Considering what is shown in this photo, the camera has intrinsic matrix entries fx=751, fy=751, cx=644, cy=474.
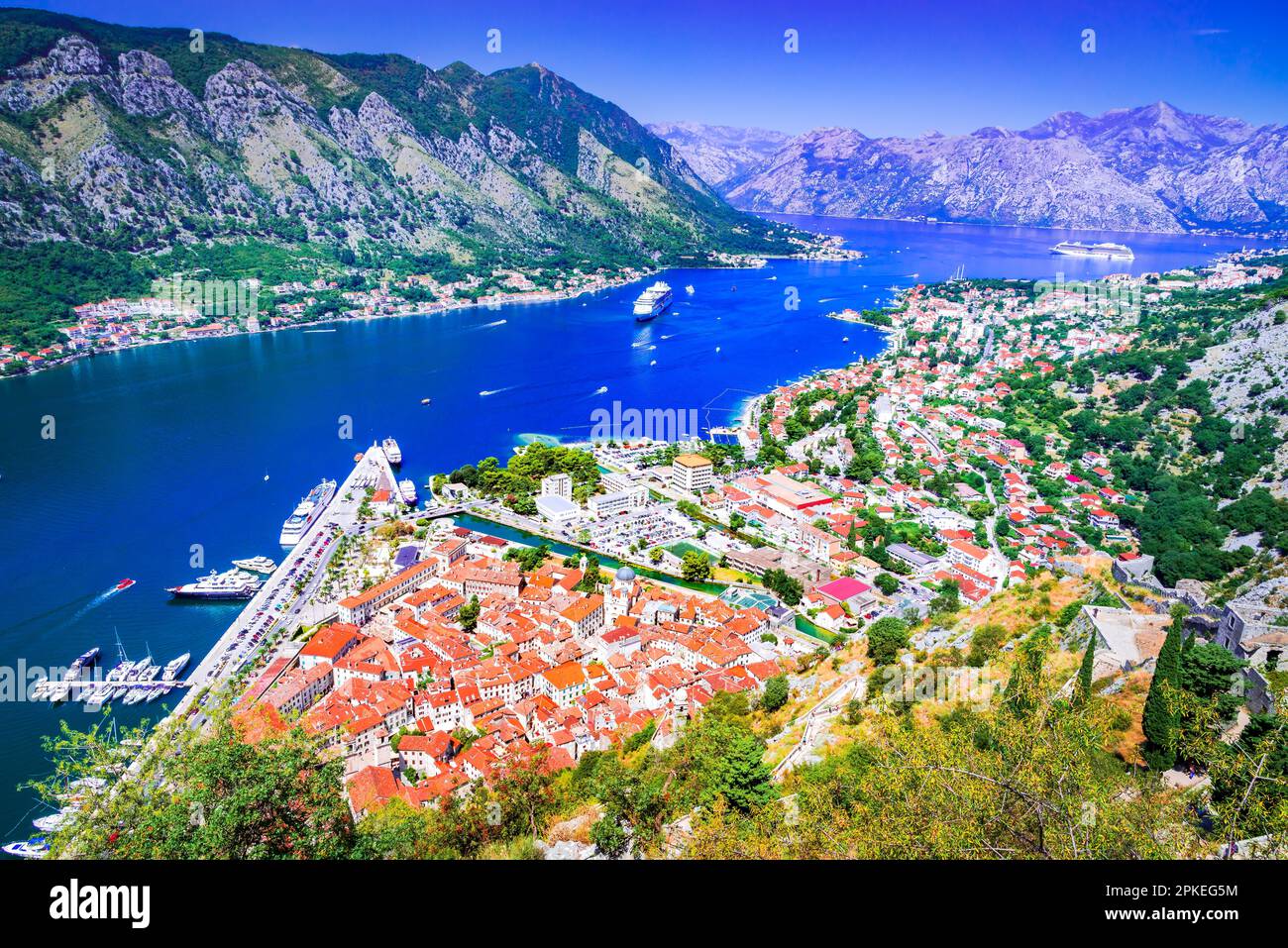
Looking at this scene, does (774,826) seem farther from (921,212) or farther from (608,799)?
(921,212)

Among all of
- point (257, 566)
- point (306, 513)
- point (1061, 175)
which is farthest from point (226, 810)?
point (1061, 175)

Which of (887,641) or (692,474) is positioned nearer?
(887,641)

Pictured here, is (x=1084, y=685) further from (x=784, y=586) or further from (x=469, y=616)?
(x=469, y=616)

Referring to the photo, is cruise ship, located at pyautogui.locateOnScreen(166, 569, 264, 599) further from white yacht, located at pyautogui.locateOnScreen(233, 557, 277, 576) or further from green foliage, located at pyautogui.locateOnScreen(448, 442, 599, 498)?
green foliage, located at pyautogui.locateOnScreen(448, 442, 599, 498)

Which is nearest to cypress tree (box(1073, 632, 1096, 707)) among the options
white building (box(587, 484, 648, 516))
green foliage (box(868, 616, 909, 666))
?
green foliage (box(868, 616, 909, 666))

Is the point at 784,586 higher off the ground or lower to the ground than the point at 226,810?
lower

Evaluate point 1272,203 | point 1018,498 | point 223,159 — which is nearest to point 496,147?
point 223,159

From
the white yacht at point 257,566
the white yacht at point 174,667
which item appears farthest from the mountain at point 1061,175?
the white yacht at point 174,667

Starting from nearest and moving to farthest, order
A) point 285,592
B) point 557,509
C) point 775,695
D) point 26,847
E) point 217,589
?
point 26,847, point 775,695, point 285,592, point 217,589, point 557,509
